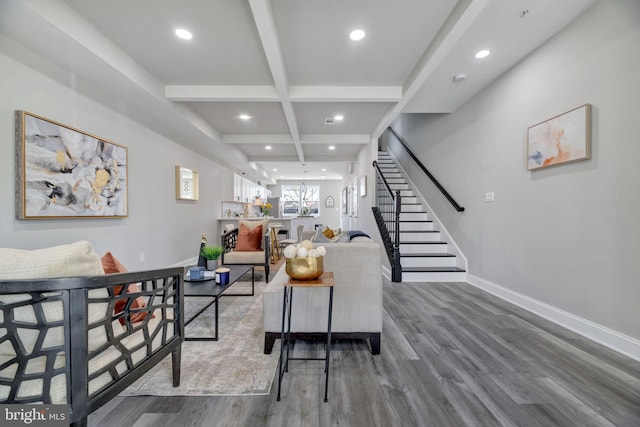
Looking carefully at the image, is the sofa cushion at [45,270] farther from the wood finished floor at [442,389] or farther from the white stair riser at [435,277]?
the white stair riser at [435,277]

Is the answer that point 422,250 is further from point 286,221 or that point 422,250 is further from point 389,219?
point 286,221

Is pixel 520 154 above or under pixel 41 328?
above

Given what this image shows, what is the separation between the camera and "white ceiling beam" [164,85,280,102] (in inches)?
134

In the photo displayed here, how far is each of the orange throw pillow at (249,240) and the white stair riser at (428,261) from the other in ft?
7.51

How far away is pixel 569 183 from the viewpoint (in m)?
2.37

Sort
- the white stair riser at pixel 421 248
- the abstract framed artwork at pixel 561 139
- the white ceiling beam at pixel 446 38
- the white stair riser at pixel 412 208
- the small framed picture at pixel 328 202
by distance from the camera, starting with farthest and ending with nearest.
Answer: the small framed picture at pixel 328 202 < the white stair riser at pixel 412 208 < the white stair riser at pixel 421 248 < the abstract framed artwork at pixel 561 139 < the white ceiling beam at pixel 446 38

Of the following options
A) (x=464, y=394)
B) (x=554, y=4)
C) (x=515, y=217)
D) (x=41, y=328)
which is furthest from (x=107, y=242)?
(x=554, y=4)

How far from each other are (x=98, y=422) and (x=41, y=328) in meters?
0.80

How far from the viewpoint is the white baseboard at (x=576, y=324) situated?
1.89 m

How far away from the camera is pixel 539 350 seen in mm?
1954

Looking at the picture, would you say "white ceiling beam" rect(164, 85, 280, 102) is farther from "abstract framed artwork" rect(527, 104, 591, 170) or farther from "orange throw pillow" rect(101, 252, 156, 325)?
"abstract framed artwork" rect(527, 104, 591, 170)

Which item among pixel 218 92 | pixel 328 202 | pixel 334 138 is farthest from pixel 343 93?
pixel 328 202

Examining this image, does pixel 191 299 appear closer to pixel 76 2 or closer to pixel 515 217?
pixel 76 2

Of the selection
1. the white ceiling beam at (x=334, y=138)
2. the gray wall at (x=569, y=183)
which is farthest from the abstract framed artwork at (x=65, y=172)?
the gray wall at (x=569, y=183)
